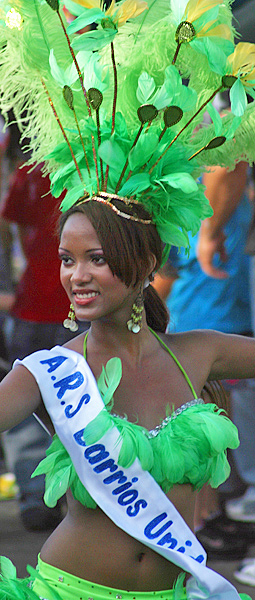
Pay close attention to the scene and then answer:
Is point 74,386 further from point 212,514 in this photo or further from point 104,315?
point 212,514

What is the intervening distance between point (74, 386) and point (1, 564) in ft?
1.46

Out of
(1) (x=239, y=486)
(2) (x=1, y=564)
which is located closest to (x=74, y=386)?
(2) (x=1, y=564)

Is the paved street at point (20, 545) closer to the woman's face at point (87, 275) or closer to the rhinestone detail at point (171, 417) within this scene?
the rhinestone detail at point (171, 417)

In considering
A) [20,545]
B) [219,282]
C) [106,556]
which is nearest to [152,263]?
[106,556]

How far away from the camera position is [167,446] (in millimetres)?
1767

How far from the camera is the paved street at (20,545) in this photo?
3.58 meters

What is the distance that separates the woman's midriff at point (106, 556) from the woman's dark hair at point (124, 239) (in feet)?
1.72

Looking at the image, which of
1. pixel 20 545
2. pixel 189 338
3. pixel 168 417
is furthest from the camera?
pixel 20 545

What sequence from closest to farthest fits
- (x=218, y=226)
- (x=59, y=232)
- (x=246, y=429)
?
(x=59, y=232) → (x=218, y=226) → (x=246, y=429)

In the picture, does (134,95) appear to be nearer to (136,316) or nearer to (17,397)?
(136,316)

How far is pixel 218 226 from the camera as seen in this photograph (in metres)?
3.94

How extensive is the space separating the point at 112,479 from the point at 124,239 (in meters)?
0.54

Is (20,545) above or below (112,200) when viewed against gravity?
below

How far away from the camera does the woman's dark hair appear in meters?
1.74
